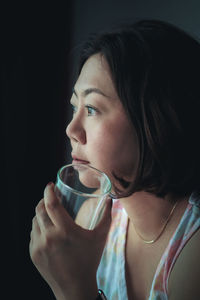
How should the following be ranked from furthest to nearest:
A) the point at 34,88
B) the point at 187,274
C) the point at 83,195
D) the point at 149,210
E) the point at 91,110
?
the point at 34,88
the point at 149,210
the point at 91,110
the point at 187,274
the point at 83,195

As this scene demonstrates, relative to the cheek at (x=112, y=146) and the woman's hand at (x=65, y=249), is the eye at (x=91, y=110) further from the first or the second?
the woman's hand at (x=65, y=249)

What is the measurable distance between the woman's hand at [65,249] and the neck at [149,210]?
366 millimetres

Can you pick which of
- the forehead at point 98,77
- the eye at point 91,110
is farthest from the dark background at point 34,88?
the eye at point 91,110

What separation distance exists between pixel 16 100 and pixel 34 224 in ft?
2.75

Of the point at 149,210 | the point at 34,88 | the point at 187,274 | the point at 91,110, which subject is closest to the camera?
the point at 187,274

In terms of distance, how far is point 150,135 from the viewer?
854 mm

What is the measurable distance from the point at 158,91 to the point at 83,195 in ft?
1.46

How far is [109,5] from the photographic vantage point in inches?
56.4

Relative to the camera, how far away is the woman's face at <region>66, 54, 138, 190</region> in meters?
0.85

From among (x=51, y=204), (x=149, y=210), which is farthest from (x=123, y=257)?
(x=51, y=204)

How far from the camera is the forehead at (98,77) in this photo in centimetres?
84

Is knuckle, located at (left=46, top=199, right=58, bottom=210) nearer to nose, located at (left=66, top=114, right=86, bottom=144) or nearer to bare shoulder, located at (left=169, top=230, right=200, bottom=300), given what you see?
nose, located at (left=66, top=114, right=86, bottom=144)

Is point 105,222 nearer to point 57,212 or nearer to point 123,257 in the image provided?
point 57,212

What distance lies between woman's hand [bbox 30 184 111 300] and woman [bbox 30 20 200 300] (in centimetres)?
12
